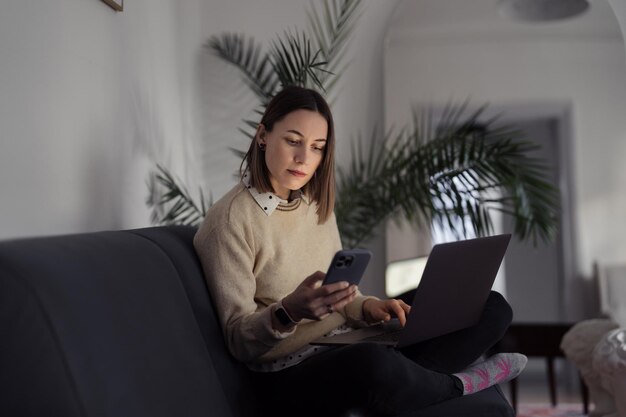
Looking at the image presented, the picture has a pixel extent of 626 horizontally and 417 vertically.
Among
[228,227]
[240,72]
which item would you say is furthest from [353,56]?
[228,227]

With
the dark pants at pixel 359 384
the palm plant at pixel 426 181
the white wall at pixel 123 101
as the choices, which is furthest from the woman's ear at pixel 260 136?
the palm plant at pixel 426 181

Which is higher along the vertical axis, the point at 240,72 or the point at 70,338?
the point at 240,72

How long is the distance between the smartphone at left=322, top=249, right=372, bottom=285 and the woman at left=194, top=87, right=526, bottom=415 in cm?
2

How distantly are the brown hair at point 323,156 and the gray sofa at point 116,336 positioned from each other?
274 mm

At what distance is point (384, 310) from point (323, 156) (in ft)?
1.38

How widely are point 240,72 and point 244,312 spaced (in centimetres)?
198

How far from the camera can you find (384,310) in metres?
2.16

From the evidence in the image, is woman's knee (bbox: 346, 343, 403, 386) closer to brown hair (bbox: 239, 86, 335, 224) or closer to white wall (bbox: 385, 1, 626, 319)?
brown hair (bbox: 239, 86, 335, 224)

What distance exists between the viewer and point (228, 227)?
6.49 feet

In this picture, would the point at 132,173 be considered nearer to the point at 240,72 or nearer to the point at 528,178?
the point at 240,72

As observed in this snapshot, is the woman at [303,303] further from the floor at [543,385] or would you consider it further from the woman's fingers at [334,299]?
the floor at [543,385]

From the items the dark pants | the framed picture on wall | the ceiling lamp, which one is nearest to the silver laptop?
the dark pants

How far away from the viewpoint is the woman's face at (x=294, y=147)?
2.10 m

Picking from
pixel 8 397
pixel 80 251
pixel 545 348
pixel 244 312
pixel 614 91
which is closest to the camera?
pixel 8 397
